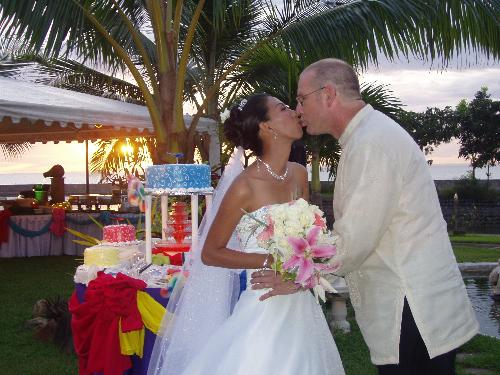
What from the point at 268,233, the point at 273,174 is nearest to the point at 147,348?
the point at 273,174

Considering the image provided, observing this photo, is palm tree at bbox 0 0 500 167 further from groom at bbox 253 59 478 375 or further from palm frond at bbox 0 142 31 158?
palm frond at bbox 0 142 31 158

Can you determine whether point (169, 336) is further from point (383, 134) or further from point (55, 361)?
point (55, 361)

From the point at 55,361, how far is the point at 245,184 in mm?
3763

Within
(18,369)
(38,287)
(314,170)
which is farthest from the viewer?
(314,170)

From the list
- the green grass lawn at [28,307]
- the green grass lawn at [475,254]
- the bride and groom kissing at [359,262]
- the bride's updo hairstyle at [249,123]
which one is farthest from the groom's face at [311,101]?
the green grass lawn at [475,254]

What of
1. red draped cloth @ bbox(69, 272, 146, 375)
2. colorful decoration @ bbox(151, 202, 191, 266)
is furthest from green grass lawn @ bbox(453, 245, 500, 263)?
red draped cloth @ bbox(69, 272, 146, 375)

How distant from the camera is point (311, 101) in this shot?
2803 mm

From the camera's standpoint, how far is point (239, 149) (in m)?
3.96

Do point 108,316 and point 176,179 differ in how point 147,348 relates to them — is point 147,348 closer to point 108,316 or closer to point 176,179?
point 108,316

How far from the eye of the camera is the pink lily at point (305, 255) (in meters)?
2.82

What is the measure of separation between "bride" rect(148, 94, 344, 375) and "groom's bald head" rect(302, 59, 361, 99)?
0.81 meters

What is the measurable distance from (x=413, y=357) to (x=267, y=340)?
0.88 m

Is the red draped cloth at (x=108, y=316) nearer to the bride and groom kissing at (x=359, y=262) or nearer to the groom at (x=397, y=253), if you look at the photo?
the bride and groom kissing at (x=359, y=262)

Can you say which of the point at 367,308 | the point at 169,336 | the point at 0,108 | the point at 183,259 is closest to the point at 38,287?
the point at 0,108
